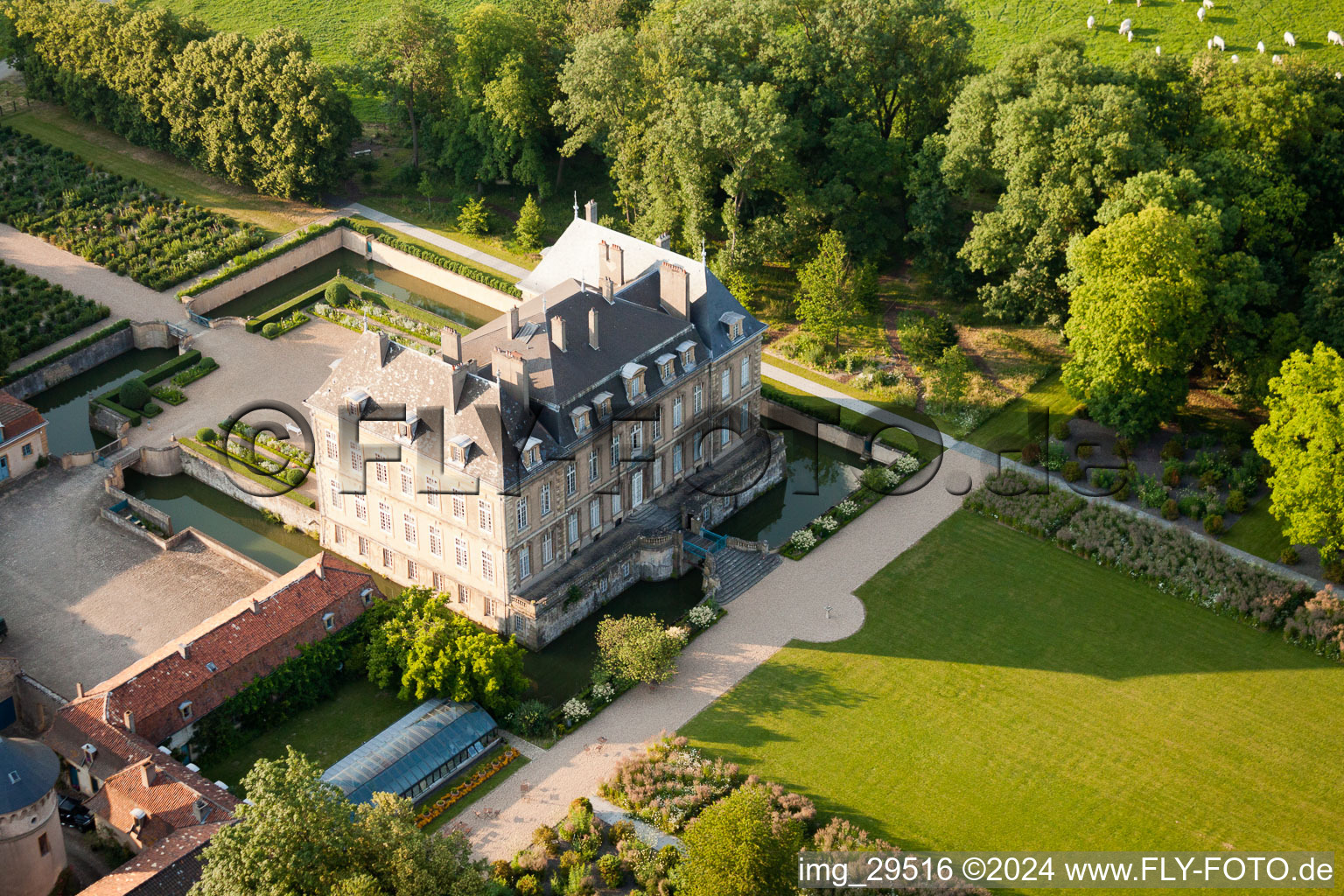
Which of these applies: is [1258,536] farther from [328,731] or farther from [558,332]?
[328,731]

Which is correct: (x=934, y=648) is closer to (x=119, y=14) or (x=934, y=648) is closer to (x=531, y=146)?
(x=531, y=146)

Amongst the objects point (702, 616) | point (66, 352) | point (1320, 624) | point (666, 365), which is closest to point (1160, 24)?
point (1320, 624)

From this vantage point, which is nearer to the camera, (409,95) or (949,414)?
(949,414)

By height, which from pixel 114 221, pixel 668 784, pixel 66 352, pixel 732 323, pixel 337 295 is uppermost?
pixel 732 323

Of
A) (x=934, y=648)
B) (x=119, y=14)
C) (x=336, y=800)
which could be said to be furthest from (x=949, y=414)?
(x=119, y=14)

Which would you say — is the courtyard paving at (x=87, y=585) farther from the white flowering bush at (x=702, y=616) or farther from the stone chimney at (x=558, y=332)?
the white flowering bush at (x=702, y=616)
